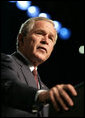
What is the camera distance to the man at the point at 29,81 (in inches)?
44.2

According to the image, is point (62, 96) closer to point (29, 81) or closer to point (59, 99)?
point (59, 99)

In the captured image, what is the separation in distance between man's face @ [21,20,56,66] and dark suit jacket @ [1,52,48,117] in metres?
0.19

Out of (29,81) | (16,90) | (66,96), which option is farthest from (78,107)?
(29,81)

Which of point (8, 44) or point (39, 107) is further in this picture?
point (8, 44)

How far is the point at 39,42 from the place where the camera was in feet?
6.68

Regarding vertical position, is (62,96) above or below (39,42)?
below

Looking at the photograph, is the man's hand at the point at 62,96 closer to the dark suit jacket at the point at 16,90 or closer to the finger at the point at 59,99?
the finger at the point at 59,99

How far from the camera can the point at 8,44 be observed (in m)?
3.78

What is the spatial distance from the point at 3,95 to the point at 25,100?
0.51 feet

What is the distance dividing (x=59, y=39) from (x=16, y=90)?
263 centimetres

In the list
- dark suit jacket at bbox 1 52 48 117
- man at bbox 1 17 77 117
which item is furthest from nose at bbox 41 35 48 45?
dark suit jacket at bbox 1 52 48 117

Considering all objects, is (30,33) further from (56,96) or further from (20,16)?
(20,16)

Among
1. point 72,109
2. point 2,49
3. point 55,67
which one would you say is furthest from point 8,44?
point 72,109

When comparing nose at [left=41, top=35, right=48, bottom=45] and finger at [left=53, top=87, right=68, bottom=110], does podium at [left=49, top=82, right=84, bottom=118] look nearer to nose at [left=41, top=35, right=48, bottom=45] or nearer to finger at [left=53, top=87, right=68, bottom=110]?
finger at [left=53, top=87, right=68, bottom=110]
